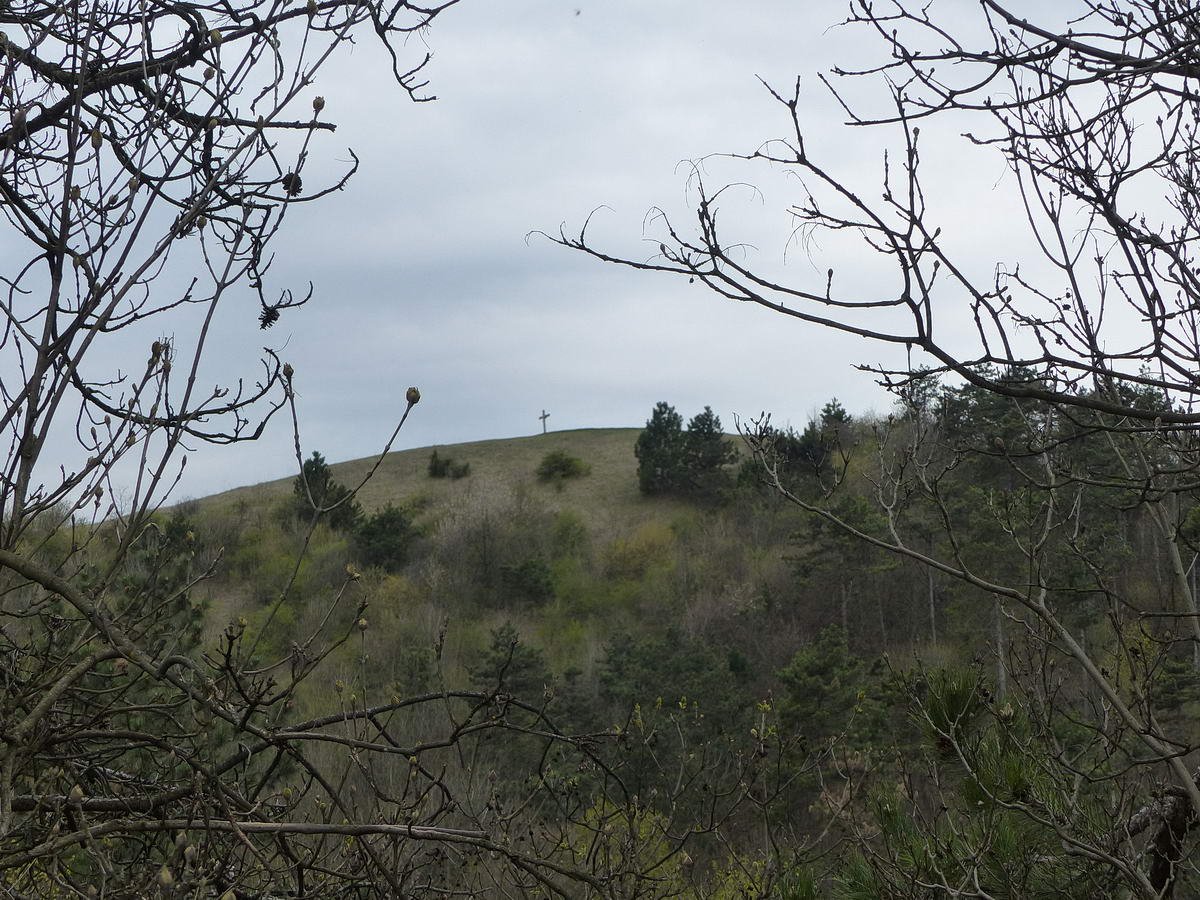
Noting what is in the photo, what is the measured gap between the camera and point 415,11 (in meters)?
3.40

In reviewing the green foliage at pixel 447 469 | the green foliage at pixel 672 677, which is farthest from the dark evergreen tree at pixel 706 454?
the green foliage at pixel 672 677

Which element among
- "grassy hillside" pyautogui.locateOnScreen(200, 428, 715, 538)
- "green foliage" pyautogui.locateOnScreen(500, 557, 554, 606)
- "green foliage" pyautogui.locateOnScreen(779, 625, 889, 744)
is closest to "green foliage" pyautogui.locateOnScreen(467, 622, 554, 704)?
"green foliage" pyautogui.locateOnScreen(779, 625, 889, 744)

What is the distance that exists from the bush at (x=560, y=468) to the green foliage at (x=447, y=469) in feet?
13.5

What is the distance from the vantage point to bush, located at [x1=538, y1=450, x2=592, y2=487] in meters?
57.2

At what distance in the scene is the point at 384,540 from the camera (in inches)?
1713

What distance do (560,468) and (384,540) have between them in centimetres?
1582

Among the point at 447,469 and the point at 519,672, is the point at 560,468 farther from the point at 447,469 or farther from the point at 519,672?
the point at 519,672

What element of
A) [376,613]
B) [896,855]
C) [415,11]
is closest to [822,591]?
[376,613]

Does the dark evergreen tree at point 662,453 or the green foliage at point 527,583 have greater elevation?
the dark evergreen tree at point 662,453

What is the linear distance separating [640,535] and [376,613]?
13971mm

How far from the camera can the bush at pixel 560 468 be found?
57.2 m

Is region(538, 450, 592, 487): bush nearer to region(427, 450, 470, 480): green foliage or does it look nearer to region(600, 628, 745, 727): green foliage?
region(427, 450, 470, 480): green foliage

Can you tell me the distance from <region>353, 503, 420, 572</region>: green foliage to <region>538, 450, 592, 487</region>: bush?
13.4 meters

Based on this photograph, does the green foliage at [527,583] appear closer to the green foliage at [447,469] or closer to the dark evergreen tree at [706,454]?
the dark evergreen tree at [706,454]
